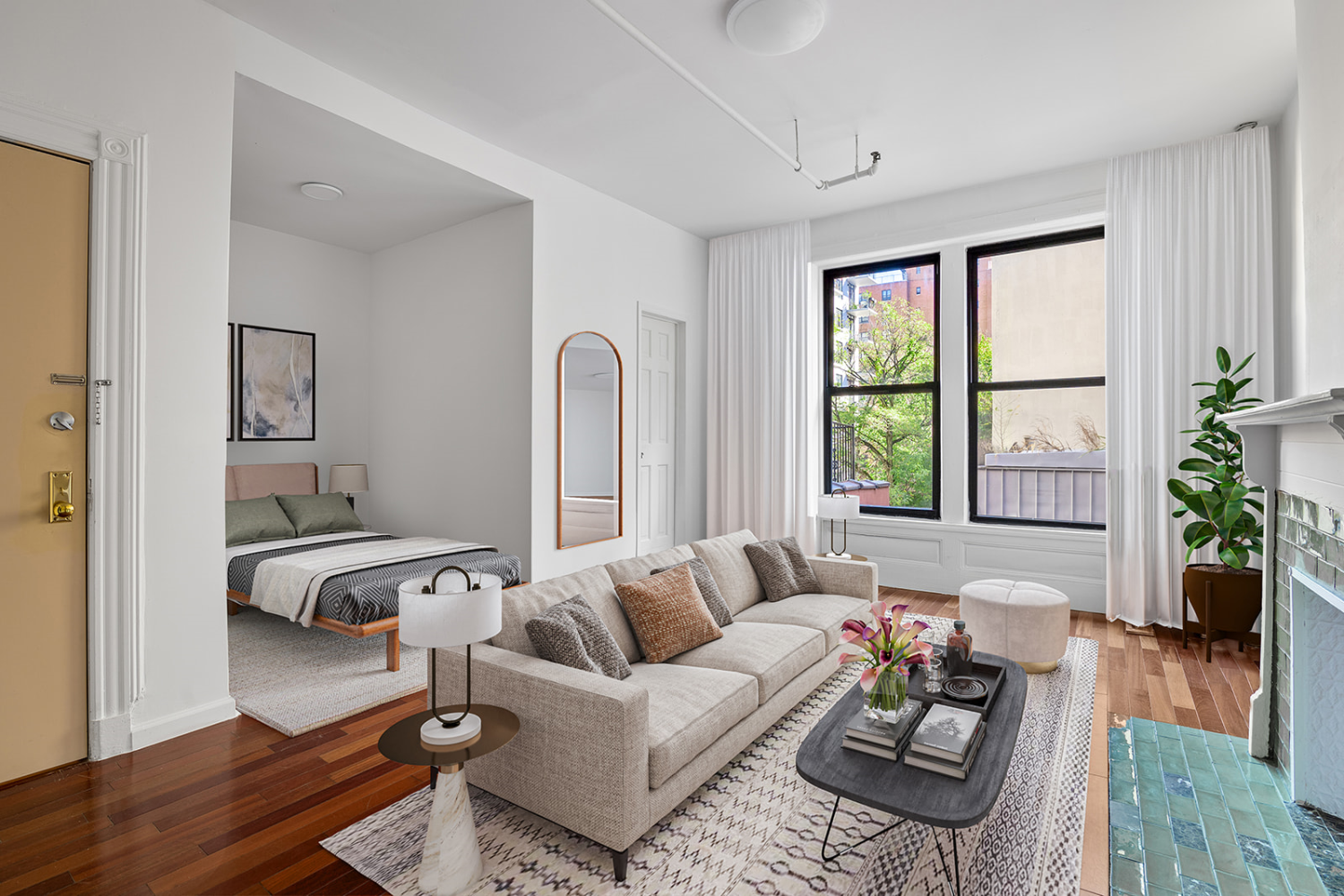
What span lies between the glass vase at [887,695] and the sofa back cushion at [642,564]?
1206mm

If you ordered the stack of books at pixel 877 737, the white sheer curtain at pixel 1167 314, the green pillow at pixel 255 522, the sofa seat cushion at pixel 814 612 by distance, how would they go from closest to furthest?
the stack of books at pixel 877 737
the sofa seat cushion at pixel 814 612
the white sheer curtain at pixel 1167 314
the green pillow at pixel 255 522

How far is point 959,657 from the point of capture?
2.54m

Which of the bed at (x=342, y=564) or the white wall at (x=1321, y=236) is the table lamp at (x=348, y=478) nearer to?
the bed at (x=342, y=564)

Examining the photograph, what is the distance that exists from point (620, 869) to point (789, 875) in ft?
1.61

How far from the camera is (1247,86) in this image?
3.53m

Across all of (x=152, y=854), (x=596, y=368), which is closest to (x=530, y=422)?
(x=596, y=368)

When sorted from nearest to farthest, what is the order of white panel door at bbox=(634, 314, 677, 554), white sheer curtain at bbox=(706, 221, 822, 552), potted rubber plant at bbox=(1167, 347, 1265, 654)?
potted rubber plant at bbox=(1167, 347, 1265, 654), white panel door at bbox=(634, 314, 677, 554), white sheer curtain at bbox=(706, 221, 822, 552)

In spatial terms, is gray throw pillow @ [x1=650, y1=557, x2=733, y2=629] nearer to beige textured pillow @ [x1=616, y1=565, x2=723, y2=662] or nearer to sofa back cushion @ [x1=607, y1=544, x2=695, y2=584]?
sofa back cushion @ [x1=607, y1=544, x2=695, y2=584]

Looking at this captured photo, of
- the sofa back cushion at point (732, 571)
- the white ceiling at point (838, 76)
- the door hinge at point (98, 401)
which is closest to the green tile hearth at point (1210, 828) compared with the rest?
the sofa back cushion at point (732, 571)

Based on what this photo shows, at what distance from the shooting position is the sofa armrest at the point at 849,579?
3.78m

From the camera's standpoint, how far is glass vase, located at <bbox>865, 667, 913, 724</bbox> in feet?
6.61

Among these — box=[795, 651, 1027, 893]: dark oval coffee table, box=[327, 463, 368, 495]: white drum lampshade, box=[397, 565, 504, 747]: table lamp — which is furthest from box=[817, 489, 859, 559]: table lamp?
box=[327, 463, 368, 495]: white drum lampshade

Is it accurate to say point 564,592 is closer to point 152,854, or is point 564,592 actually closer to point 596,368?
point 152,854

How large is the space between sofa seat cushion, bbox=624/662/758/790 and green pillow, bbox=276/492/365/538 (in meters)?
3.37
